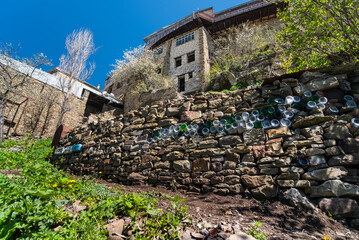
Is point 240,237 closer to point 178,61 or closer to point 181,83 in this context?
point 181,83

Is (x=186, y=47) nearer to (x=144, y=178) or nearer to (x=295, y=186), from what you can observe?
(x=144, y=178)

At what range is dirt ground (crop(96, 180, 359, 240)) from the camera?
2.21 m

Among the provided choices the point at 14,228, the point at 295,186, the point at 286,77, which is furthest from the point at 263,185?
the point at 14,228

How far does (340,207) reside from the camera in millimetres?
2494

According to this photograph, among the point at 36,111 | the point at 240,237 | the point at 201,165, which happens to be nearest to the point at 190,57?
the point at 36,111

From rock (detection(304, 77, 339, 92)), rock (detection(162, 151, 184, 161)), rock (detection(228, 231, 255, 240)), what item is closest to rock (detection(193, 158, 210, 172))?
rock (detection(162, 151, 184, 161))

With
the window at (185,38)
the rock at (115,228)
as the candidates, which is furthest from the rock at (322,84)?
the window at (185,38)

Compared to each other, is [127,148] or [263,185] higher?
[127,148]

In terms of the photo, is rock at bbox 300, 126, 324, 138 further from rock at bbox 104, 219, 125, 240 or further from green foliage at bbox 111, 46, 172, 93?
green foliage at bbox 111, 46, 172, 93

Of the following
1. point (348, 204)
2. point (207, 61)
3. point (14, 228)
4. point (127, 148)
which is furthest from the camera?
point (207, 61)

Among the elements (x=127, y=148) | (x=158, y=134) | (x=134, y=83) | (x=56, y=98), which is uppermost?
(x=134, y=83)

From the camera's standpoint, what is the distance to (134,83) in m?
17.7

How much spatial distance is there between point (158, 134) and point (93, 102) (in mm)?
15155

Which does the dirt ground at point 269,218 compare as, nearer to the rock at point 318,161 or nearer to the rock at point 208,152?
the rock at point 318,161
